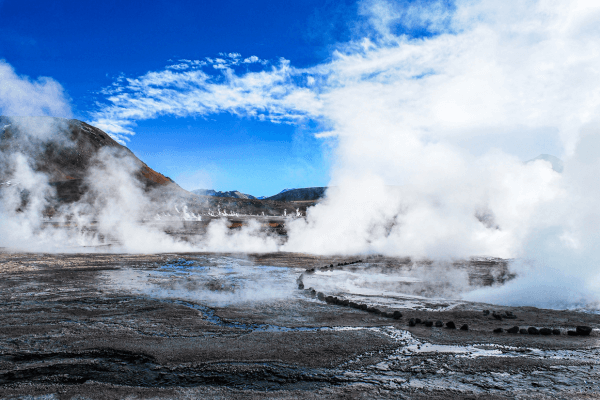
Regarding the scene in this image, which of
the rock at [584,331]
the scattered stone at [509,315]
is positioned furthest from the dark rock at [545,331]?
the scattered stone at [509,315]

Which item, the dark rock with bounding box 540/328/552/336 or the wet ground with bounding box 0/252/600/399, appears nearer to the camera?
the wet ground with bounding box 0/252/600/399

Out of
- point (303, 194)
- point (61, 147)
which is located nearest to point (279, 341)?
point (61, 147)

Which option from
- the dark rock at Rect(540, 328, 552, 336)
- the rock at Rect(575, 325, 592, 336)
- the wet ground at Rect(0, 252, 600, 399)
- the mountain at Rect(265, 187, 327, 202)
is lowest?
the wet ground at Rect(0, 252, 600, 399)

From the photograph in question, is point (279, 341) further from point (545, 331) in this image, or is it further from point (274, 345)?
point (545, 331)

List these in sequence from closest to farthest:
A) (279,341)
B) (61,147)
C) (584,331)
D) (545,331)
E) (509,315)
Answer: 1. (279,341)
2. (584,331)
3. (545,331)
4. (509,315)
5. (61,147)

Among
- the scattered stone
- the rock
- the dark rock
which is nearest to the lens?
the rock

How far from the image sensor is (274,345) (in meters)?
7.02

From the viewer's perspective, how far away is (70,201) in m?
76.2

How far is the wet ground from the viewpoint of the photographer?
207 inches

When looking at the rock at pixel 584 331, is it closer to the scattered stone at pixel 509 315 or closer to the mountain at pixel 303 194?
the scattered stone at pixel 509 315

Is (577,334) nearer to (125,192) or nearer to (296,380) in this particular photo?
(296,380)

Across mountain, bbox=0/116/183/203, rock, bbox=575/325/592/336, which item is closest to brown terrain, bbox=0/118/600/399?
rock, bbox=575/325/592/336

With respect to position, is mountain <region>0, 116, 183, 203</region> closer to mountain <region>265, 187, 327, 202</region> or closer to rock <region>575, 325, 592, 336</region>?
mountain <region>265, 187, 327, 202</region>

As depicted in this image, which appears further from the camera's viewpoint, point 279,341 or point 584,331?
point 584,331
